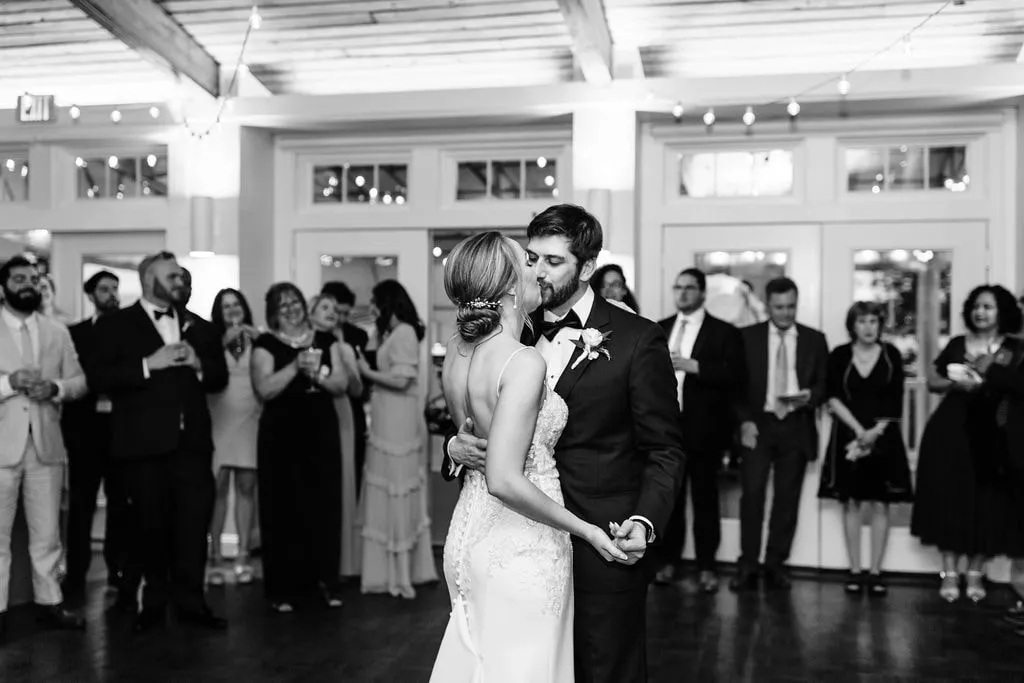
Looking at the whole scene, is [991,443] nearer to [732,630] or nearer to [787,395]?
[787,395]

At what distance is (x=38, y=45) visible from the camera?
6.66 meters

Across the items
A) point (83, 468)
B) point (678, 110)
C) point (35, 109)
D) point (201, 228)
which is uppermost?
point (35, 109)

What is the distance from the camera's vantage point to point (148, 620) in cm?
491

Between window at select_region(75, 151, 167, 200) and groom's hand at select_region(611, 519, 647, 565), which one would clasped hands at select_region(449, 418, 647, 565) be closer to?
groom's hand at select_region(611, 519, 647, 565)

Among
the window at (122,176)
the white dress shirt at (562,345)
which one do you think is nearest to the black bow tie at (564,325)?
the white dress shirt at (562,345)

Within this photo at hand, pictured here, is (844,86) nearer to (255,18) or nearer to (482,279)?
(255,18)

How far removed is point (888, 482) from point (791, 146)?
2.22 metres

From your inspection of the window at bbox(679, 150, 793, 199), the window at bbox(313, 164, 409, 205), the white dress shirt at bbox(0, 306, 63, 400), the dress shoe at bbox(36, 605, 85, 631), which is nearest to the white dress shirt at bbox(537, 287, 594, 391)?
the white dress shirt at bbox(0, 306, 63, 400)

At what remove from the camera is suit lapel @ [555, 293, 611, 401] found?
2.56m

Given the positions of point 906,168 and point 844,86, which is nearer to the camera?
point 844,86

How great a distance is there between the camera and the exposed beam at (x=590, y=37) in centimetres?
577

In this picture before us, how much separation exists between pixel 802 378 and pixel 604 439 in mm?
3926

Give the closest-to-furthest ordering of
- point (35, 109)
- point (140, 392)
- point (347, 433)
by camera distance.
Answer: point (140, 392) < point (347, 433) < point (35, 109)

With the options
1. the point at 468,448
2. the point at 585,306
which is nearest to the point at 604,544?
the point at 468,448
